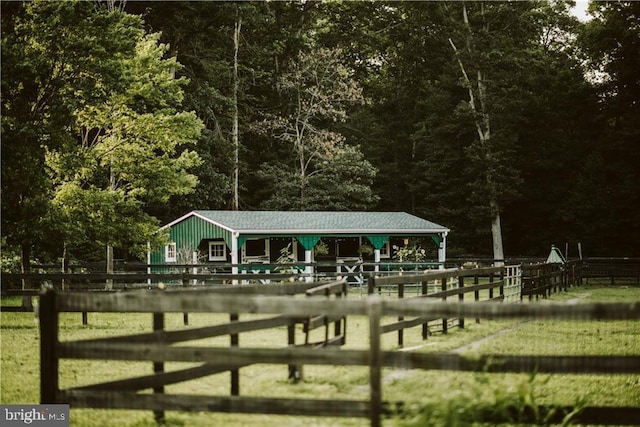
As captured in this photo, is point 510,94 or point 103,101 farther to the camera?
point 510,94

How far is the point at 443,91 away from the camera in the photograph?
54.4m

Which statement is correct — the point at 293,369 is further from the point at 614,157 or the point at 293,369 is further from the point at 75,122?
Result: the point at 614,157

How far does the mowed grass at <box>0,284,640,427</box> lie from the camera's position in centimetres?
596

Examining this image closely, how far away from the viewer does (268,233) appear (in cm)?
3459

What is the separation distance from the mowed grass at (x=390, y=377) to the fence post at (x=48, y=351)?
2.93 feet

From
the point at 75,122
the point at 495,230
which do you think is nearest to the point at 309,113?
the point at 495,230

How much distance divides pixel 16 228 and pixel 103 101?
171 inches

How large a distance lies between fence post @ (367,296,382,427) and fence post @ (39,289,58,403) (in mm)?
2507

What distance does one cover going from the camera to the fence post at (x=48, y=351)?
6.15 m

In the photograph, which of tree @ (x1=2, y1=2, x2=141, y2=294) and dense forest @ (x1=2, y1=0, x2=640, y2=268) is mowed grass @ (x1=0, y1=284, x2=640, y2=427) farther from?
dense forest @ (x1=2, y1=0, x2=640, y2=268)

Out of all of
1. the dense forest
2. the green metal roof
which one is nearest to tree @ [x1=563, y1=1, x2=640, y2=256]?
the dense forest

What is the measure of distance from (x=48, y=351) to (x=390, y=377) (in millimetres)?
4371

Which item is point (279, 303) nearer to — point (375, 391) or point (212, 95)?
point (375, 391)

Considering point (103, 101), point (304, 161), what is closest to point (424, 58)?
point (304, 161)
